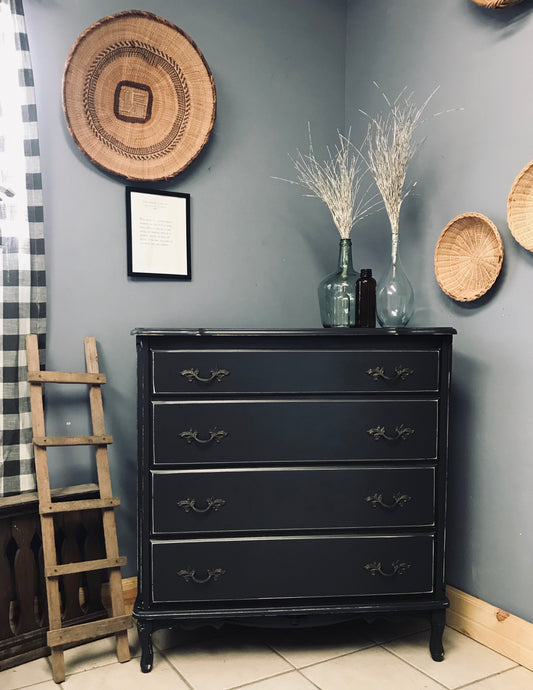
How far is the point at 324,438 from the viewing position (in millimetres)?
1897

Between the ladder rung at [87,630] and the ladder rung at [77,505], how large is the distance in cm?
36

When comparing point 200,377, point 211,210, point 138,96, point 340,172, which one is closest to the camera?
point 200,377

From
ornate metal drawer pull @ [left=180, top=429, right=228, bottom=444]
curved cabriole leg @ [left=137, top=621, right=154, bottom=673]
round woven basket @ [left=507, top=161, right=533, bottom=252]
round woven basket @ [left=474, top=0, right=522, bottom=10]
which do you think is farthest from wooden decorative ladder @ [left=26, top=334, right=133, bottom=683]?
round woven basket @ [left=474, top=0, right=522, bottom=10]

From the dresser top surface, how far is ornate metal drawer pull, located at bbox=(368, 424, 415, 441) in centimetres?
30

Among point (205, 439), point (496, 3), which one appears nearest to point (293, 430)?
point (205, 439)

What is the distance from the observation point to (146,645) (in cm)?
188

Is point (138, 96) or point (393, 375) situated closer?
point (393, 375)

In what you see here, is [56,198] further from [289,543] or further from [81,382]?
[289,543]

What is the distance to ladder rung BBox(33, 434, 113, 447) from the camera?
1971 millimetres

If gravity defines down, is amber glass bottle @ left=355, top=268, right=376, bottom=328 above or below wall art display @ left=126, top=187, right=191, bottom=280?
Answer: below

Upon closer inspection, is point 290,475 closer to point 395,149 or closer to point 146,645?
point 146,645

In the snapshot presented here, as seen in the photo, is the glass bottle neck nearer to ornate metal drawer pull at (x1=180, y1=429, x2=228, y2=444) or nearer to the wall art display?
the wall art display

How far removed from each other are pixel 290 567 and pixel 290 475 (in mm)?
292

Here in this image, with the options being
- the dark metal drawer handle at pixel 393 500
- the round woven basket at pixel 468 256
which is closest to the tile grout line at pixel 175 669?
the dark metal drawer handle at pixel 393 500
